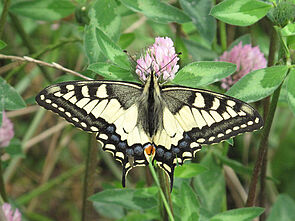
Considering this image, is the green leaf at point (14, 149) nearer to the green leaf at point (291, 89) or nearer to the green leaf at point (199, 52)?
the green leaf at point (199, 52)

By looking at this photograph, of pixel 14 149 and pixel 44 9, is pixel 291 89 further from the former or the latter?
pixel 14 149

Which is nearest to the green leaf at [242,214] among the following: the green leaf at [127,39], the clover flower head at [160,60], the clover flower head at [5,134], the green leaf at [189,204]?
the green leaf at [189,204]

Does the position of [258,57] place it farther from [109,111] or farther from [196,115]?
[109,111]

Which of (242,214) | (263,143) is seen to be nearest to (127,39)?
(263,143)

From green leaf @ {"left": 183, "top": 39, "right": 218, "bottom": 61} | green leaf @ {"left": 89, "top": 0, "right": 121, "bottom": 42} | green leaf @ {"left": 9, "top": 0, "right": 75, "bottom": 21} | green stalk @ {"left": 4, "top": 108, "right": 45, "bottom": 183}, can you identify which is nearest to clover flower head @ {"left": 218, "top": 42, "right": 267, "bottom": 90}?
green leaf @ {"left": 183, "top": 39, "right": 218, "bottom": 61}

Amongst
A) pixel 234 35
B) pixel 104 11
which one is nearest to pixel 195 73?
pixel 104 11

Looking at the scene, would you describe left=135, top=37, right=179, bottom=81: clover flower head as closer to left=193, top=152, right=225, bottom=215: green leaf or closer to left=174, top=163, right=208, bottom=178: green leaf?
left=174, top=163, right=208, bottom=178: green leaf
